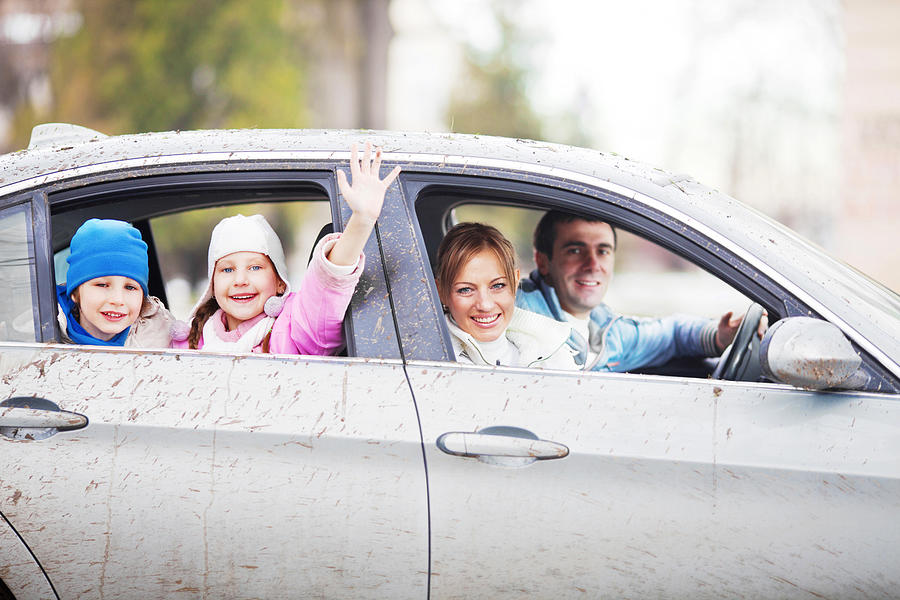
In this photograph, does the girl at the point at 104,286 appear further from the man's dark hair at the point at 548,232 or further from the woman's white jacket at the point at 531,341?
the man's dark hair at the point at 548,232

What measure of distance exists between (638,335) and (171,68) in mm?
11739

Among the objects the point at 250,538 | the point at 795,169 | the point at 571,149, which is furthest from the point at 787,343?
the point at 795,169

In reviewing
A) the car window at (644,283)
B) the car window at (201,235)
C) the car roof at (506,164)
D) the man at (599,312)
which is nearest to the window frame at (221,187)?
the car roof at (506,164)

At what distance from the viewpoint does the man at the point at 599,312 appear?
3.32 m

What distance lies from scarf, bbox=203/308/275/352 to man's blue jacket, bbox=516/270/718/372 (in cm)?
114

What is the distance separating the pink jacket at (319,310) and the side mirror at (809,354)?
1030 millimetres

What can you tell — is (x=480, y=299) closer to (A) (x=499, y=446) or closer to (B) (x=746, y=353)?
(A) (x=499, y=446)

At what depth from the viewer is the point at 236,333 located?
98.0 inches

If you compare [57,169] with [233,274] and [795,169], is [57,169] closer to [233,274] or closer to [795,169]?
[233,274]

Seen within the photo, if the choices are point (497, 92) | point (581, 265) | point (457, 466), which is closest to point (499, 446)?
point (457, 466)

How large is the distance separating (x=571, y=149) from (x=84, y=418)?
145 cm

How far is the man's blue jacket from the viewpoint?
3.33 meters

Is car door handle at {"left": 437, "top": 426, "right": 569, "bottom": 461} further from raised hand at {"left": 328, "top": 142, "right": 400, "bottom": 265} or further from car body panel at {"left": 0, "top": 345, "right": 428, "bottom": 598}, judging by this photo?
raised hand at {"left": 328, "top": 142, "right": 400, "bottom": 265}

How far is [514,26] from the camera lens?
27.6 meters
